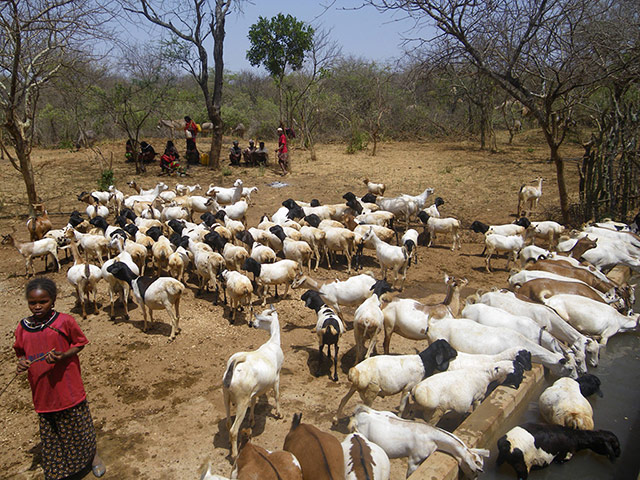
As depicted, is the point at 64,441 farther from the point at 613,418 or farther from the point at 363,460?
the point at 613,418

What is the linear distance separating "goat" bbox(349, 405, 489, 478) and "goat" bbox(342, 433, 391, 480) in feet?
0.80

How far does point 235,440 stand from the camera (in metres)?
4.49

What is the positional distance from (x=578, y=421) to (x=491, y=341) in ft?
4.17

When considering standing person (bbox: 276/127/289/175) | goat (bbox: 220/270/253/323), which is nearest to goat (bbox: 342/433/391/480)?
goat (bbox: 220/270/253/323)

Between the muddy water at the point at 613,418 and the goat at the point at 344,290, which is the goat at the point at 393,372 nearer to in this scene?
the muddy water at the point at 613,418

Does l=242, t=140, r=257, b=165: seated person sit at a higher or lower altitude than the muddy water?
higher

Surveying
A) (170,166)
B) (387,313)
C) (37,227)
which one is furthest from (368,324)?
(170,166)

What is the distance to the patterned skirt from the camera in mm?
4094

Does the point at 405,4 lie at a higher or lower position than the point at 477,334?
higher

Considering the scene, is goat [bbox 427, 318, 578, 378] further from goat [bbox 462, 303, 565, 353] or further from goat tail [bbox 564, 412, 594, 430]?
goat tail [bbox 564, 412, 594, 430]

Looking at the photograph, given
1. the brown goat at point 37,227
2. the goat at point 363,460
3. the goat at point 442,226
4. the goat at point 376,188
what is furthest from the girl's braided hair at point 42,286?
the goat at point 376,188

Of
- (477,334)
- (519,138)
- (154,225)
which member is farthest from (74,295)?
(519,138)

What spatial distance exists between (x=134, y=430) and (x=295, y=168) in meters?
15.7

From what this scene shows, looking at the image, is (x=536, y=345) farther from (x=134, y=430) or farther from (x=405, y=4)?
(x=405, y=4)
